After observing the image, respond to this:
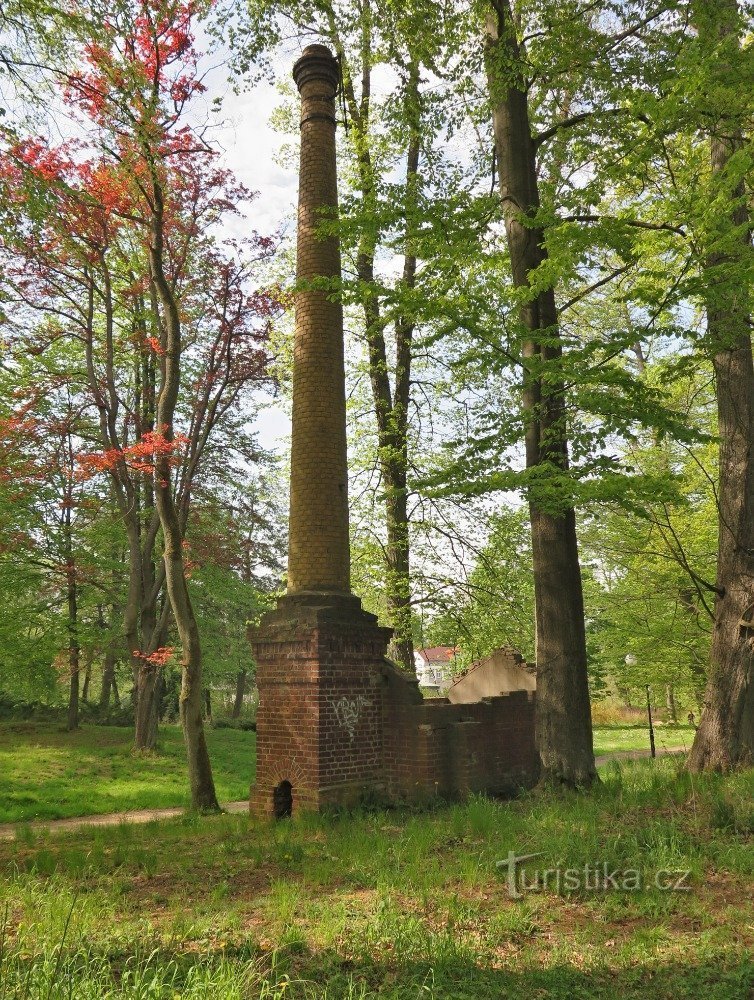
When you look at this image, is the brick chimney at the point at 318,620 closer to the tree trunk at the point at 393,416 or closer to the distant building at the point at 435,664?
the tree trunk at the point at 393,416

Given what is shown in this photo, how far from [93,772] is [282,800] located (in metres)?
9.31

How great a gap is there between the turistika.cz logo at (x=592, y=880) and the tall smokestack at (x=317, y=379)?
15.7 feet

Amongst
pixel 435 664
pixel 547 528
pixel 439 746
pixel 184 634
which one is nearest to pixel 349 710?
pixel 439 746

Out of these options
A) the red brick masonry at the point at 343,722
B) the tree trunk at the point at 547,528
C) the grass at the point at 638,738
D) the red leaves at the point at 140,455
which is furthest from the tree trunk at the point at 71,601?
the grass at the point at 638,738

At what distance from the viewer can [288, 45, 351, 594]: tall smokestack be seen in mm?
9664

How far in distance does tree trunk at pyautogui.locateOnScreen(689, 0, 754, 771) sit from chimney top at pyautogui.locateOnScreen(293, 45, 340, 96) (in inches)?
207

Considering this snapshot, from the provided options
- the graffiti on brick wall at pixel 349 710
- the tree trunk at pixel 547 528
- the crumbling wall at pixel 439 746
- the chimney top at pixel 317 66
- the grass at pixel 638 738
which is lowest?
the grass at pixel 638 738

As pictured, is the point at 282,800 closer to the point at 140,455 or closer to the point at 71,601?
the point at 140,455

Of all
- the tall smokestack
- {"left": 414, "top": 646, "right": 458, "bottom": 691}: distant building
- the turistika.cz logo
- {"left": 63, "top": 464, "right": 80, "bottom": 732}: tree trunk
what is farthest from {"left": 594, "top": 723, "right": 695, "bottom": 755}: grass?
{"left": 63, "top": 464, "right": 80, "bottom": 732}: tree trunk

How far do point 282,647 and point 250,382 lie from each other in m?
10.7

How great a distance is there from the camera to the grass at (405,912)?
3.78 metres

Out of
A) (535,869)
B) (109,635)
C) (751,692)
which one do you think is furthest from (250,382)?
(535,869)

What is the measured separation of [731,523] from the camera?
916 centimetres

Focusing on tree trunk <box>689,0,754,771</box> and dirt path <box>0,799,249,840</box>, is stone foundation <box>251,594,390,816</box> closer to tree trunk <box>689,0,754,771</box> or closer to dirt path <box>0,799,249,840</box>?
dirt path <box>0,799,249,840</box>
